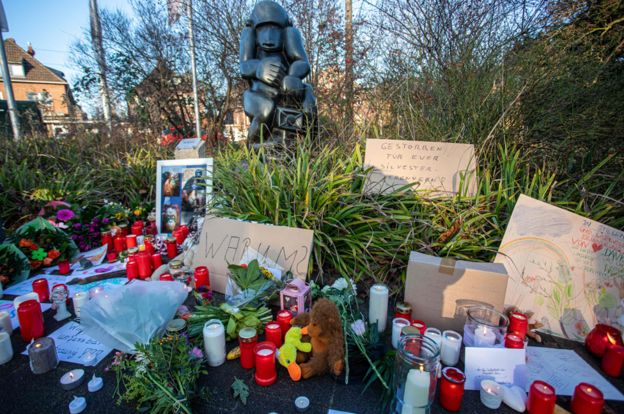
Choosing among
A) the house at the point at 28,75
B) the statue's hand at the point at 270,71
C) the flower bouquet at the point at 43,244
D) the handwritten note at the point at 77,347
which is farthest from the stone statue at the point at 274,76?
the house at the point at 28,75

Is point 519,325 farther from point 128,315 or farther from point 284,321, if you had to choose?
point 128,315

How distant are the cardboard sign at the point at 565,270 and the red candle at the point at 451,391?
2.45ft

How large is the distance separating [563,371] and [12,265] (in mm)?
3087

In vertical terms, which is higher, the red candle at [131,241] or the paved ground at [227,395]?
the red candle at [131,241]

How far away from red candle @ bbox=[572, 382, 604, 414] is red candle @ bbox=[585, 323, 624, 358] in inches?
18.7

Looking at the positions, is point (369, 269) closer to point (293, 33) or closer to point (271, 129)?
point (271, 129)

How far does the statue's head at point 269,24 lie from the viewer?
3373 millimetres

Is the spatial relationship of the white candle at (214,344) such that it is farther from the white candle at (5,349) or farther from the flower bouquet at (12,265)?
the flower bouquet at (12,265)

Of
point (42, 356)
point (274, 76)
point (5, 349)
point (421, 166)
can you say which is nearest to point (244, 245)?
point (42, 356)

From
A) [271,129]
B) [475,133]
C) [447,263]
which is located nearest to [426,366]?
[447,263]

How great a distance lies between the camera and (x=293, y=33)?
3465mm

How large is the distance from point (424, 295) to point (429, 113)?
1.98 metres

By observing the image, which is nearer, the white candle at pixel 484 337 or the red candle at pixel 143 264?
the white candle at pixel 484 337

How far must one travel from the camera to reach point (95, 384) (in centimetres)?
107
